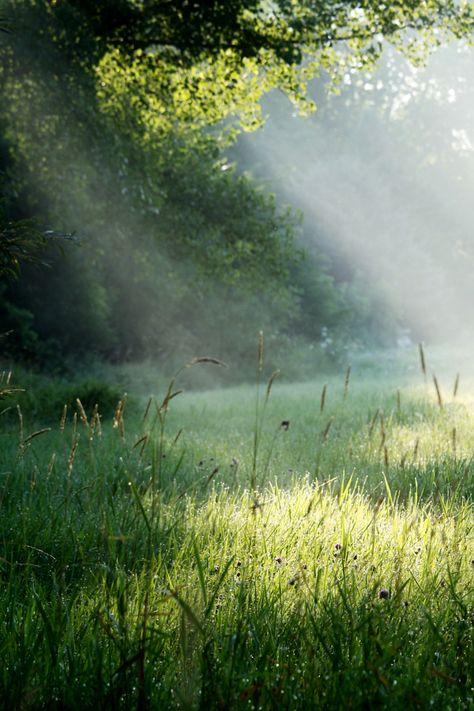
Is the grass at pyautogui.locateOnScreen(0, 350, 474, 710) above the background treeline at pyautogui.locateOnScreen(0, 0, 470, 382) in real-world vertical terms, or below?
below

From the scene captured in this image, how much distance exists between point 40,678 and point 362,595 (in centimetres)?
120

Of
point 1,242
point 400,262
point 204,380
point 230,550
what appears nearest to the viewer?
point 230,550

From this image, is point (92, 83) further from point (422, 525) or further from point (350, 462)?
point (422, 525)

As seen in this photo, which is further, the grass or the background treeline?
the background treeline

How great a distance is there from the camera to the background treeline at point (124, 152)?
9.75 m

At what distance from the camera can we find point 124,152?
1123cm

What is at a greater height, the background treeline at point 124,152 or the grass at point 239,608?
the background treeline at point 124,152

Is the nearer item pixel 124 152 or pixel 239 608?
pixel 239 608

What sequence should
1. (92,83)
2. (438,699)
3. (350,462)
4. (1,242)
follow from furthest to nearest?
(92,83)
(350,462)
(1,242)
(438,699)

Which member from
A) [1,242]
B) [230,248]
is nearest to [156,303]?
[230,248]

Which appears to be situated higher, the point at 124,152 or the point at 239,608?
the point at 124,152

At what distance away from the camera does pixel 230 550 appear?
320 cm

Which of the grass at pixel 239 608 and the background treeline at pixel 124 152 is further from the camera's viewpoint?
the background treeline at pixel 124 152

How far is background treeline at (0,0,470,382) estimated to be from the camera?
9750 millimetres
